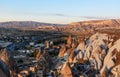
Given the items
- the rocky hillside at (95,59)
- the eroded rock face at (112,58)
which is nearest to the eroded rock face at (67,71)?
the rocky hillside at (95,59)

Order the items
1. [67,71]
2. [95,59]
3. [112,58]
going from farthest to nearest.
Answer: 1. [95,59]
2. [112,58]
3. [67,71]

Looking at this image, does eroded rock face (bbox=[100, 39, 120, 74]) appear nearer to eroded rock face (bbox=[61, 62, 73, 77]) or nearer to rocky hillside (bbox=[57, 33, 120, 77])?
rocky hillside (bbox=[57, 33, 120, 77])

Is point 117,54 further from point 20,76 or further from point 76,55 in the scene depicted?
point 20,76

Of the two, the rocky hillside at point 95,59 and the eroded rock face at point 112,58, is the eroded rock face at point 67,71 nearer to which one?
the rocky hillside at point 95,59

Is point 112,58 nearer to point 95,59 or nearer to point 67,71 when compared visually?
point 95,59

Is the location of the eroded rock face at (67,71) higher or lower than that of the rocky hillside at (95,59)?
higher

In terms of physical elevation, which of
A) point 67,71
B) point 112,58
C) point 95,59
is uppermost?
point 67,71

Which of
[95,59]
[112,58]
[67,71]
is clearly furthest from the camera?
[95,59]

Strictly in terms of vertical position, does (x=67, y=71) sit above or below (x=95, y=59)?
above

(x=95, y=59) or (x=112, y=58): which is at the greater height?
(x=112, y=58)

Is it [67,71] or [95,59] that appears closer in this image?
[67,71]

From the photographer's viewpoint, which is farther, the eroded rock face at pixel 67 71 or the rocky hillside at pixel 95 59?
the rocky hillside at pixel 95 59

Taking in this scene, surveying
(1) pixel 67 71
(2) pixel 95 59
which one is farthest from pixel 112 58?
(1) pixel 67 71
